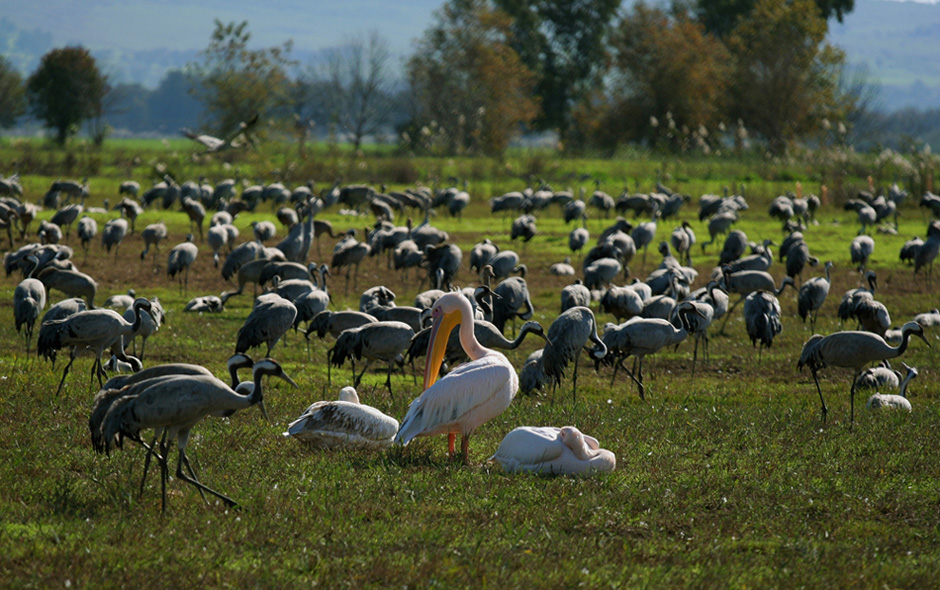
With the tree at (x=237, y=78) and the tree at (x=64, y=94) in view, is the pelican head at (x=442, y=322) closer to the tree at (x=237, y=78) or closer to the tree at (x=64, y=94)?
the tree at (x=237, y=78)

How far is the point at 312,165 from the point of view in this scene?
4356 cm

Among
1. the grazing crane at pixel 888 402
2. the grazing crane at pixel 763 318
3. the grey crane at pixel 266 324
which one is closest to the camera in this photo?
the grazing crane at pixel 888 402

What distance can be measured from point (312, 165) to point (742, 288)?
28.5m

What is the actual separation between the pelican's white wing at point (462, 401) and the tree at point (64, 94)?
196ft

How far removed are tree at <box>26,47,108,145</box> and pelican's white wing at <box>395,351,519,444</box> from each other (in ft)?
196

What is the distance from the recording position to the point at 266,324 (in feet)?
41.9

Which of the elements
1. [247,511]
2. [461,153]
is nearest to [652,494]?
[247,511]

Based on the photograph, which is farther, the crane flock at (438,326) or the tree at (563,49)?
the tree at (563,49)

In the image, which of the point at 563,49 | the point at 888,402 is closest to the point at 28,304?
the point at 888,402

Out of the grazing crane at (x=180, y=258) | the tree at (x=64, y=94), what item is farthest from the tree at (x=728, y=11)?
the grazing crane at (x=180, y=258)

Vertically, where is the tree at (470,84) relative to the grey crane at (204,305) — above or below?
above

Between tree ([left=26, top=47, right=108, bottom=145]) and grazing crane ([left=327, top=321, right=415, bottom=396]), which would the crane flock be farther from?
tree ([left=26, top=47, right=108, bottom=145])

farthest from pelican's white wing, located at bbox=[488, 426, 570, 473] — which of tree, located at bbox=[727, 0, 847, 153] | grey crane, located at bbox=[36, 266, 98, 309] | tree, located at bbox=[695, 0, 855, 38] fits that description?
tree, located at bbox=[695, 0, 855, 38]

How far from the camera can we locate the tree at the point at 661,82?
55156 mm
